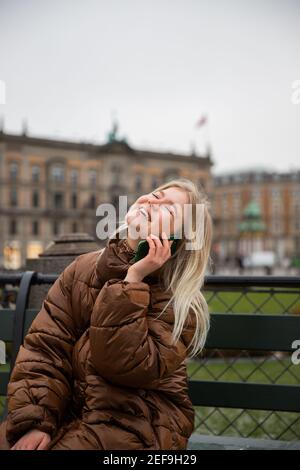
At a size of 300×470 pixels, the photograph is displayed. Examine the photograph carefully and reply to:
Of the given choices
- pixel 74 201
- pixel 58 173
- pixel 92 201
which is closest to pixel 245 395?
pixel 58 173

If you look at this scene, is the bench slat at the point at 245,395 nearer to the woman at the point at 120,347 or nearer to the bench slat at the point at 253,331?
the bench slat at the point at 253,331

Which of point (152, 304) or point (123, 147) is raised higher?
point (123, 147)

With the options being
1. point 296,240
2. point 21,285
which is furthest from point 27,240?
point 21,285

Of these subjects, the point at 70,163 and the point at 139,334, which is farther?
the point at 70,163

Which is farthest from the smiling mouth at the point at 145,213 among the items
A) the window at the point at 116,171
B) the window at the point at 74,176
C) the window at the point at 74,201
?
the window at the point at 74,201

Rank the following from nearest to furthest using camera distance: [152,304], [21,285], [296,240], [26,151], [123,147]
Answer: [152,304] < [21,285] < [26,151] < [123,147] < [296,240]

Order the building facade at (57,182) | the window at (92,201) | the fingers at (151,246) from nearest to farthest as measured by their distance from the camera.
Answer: the fingers at (151,246), the building facade at (57,182), the window at (92,201)

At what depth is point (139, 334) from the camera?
1.72 m

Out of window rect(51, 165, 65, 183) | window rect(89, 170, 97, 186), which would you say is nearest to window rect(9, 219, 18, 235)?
window rect(51, 165, 65, 183)

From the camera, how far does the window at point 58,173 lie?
5709 centimetres

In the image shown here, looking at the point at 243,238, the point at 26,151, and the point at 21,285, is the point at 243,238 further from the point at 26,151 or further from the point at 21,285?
the point at 21,285

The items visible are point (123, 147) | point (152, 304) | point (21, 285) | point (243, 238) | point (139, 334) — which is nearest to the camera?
point (139, 334)

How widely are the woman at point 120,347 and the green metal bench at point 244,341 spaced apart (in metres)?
0.49

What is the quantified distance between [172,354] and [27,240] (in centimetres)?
5562
